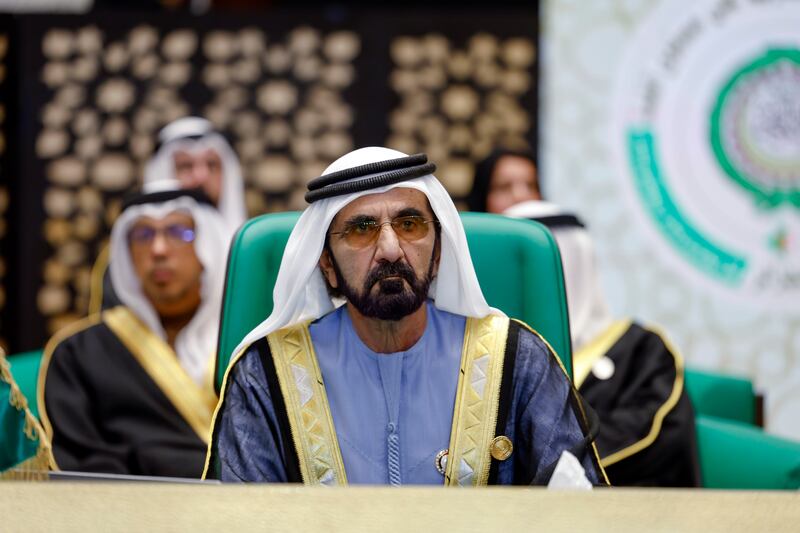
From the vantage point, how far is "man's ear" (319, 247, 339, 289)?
1.94 meters

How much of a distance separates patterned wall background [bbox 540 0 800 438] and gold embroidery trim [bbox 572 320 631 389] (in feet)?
5.04

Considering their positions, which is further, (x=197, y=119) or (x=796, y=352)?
(x=796, y=352)

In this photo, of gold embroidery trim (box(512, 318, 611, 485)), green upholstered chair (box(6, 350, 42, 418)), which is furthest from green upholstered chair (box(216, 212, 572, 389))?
green upholstered chair (box(6, 350, 42, 418))

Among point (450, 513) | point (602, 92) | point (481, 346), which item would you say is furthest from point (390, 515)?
point (602, 92)

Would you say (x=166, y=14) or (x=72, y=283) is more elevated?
(x=166, y=14)

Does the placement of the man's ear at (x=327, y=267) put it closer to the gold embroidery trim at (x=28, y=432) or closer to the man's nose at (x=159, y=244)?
the gold embroidery trim at (x=28, y=432)

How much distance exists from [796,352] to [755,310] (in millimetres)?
260

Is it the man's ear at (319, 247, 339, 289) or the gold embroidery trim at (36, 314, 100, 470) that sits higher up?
the man's ear at (319, 247, 339, 289)

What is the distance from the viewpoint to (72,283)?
192 inches

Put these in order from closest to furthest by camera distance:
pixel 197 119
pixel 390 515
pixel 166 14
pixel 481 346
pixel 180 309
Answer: pixel 390 515 → pixel 481 346 → pixel 180 309 → pixel 197 119 → pixel 166 14

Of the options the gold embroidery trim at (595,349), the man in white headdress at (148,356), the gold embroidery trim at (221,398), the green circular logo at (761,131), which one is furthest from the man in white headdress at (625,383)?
the green circular logo at (761,131)

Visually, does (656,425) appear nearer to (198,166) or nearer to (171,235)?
(171,235)

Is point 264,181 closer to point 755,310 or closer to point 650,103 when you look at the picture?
point 650,103

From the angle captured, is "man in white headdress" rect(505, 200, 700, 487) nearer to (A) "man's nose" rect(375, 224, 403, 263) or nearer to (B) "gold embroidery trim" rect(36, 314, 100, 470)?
(A) "man's nose" rect(375, 224, 403, 263)
